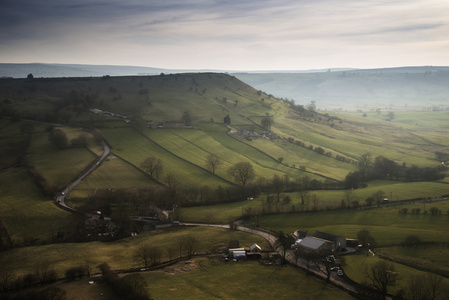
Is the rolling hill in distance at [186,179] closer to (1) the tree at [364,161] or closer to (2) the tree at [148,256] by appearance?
(1) the tree at [364,161]

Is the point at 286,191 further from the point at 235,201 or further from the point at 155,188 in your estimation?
the point at 155,188

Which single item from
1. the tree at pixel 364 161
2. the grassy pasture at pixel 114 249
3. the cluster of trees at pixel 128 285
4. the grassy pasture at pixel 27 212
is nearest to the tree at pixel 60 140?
the grassy pasture at pixel 27 212

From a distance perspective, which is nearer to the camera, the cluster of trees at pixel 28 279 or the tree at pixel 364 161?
the cluster of trees at pixel 28 279

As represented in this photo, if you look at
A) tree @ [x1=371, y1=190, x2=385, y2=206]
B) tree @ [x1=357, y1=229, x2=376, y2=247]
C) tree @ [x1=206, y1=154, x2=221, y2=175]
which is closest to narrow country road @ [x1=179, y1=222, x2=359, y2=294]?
tree @ [x1=357, y1=229, x2=376, y2=247]

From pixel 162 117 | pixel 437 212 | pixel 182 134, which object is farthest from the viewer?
pixel 162 117

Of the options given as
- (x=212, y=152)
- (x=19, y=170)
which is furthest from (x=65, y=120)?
(x=212, y=152)

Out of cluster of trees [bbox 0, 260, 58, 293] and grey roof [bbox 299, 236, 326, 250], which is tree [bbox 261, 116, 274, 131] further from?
cluster of trees [bbox 0, 260, 58, 293]
